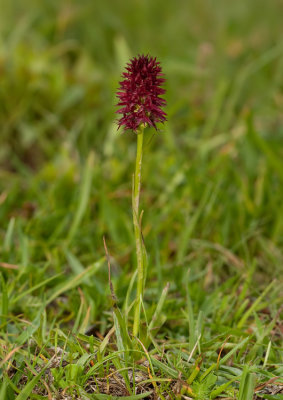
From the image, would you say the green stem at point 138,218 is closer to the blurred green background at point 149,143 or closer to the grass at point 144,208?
the grass at point 144,208

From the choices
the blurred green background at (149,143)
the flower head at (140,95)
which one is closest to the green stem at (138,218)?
the flower head at (140,95)

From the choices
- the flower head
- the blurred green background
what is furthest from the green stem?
the blurred green background

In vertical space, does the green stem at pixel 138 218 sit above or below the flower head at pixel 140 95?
below

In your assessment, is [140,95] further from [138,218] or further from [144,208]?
[144,208]

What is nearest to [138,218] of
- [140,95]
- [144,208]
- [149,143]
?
[149,143]

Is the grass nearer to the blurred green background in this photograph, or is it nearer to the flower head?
the blurred green background

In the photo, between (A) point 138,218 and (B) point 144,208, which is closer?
(A) point 138,218
